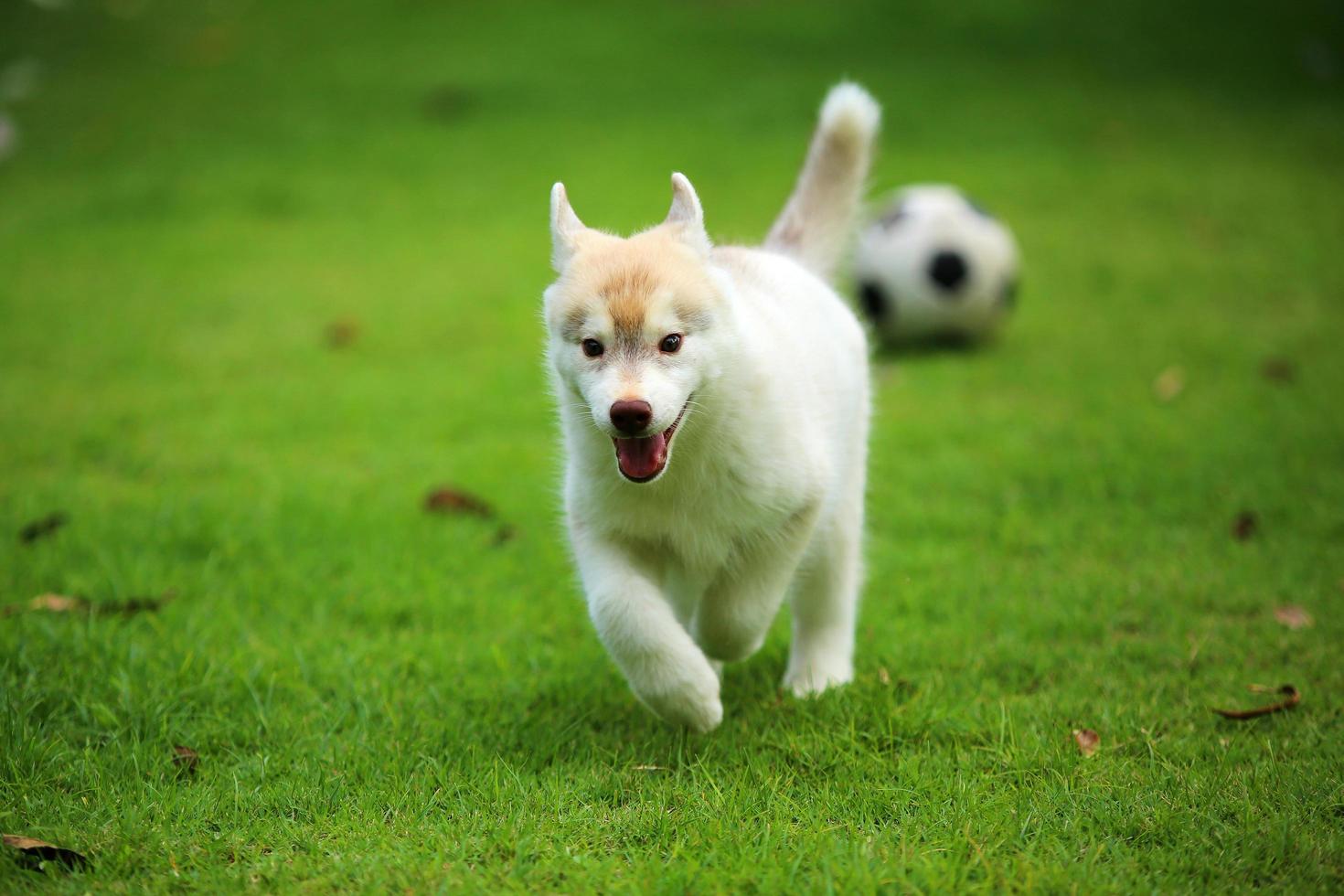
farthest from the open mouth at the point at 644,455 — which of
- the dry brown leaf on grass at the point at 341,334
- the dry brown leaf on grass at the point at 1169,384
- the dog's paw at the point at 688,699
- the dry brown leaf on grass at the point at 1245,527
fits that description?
the dry brown leaf on grass at the point at 341,334

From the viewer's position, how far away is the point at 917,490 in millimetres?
5254

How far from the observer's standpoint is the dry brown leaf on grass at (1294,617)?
3775mm

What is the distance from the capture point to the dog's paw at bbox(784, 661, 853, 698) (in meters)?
3.52

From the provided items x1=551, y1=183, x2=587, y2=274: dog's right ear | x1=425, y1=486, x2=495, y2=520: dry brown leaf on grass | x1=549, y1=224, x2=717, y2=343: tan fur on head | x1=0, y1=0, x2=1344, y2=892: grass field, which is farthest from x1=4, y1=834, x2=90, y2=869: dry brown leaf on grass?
x1=425, y1=486, x2=495, y2=520: dry brown leaf on grass

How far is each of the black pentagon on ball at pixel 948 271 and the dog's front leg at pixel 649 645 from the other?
4.37m

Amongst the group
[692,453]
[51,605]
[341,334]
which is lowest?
[341,334]

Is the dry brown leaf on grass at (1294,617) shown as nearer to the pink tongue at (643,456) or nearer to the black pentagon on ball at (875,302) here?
the pink tongue at (643,456)

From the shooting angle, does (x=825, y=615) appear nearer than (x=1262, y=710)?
No

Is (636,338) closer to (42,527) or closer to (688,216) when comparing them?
(688,216)

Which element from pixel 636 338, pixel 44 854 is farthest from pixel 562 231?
pixel 44 854

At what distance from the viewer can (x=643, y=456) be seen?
2869mm

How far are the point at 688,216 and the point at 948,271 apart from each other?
4083 millimetres

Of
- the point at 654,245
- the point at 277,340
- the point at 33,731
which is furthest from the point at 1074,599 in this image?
the point at 277,340

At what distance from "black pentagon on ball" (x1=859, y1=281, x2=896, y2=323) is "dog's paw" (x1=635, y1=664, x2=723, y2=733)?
14.6 ft
